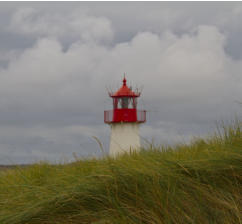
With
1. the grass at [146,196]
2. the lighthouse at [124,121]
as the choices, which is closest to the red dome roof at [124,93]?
the lighthouse at [124,121]

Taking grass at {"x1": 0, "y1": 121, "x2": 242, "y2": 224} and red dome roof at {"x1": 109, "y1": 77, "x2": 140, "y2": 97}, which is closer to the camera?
grass at {"x1": 0, "y1": 121, "x2": 242, "y2": 224}

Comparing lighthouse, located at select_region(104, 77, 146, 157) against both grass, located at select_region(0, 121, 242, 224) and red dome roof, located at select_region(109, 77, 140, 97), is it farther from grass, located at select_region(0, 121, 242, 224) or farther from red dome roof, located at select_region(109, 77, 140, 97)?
grass, located at select_region(0, 121, 242, 224)

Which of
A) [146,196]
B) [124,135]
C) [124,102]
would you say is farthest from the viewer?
[124,102]

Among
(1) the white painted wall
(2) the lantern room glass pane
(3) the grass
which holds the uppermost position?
(2) the lantern room glass pane

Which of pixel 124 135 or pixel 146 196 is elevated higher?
pixel 124 135

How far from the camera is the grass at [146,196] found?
2.83m

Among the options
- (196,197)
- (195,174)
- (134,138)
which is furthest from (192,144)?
(134,138)

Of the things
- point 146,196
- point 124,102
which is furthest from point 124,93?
point 146,196

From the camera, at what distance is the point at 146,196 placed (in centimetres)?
296

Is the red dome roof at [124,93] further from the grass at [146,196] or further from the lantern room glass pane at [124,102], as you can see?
the grass at [146,196]

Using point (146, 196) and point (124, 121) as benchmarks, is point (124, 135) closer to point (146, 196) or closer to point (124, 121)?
point (124, 121)

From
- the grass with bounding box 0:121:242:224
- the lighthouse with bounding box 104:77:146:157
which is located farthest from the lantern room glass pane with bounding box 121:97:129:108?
the grass with bounding box 0:121:242:224

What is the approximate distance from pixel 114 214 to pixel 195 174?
915mm

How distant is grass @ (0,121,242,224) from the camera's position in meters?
2.83
